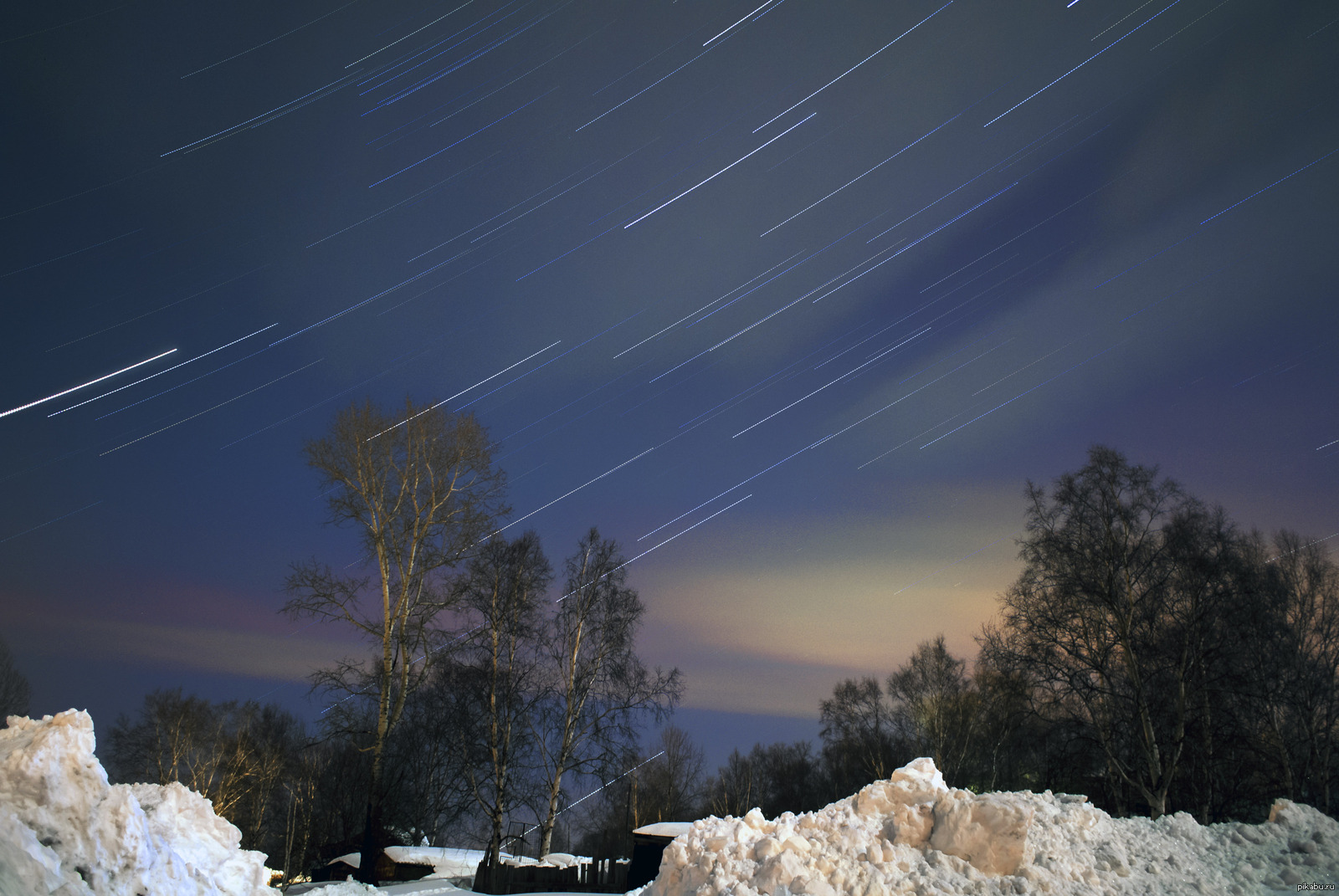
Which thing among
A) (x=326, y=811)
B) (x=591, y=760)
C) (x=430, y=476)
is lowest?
(x=326, y=811)

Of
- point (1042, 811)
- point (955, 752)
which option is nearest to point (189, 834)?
point (1042, 811)

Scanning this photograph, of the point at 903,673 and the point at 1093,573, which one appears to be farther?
the point at 903,673

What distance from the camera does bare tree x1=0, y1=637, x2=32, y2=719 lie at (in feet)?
83.0

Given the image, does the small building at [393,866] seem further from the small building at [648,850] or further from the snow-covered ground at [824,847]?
the snow-covered ground at [824,847]

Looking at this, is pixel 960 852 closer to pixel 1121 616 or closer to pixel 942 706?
pixel 1121 616

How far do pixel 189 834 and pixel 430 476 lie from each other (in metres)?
11.2

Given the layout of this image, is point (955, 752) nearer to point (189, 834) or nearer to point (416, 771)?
point (416, 771)

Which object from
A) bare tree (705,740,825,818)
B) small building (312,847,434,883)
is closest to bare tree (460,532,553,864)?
small building (312,847,434,883)

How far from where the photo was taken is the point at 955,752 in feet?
101

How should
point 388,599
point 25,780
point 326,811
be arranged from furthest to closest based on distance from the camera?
point 326,811
point 388,599
point 25,780

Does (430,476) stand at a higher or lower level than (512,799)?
higher

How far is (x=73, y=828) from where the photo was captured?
16.9 ft

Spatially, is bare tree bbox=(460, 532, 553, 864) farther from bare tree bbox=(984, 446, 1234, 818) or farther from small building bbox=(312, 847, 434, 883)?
bare tree bbox=(984, 446, 1234, 818)

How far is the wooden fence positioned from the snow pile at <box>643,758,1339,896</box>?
11382 millimetres
